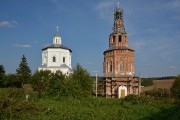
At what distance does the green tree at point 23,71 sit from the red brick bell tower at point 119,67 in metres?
16.6

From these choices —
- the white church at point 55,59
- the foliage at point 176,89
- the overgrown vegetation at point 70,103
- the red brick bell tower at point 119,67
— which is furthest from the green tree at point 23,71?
the foliage at point 176,89

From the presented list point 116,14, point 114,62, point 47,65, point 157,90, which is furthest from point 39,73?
point 157,90

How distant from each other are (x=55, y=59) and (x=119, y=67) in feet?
41.0

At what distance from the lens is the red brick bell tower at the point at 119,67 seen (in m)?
41.7

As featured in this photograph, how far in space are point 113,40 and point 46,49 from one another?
41.1 ft

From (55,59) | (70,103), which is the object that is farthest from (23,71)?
(70,103)

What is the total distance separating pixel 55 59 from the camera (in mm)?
49844

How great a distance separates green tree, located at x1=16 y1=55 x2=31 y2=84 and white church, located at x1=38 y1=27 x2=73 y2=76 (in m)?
5.18

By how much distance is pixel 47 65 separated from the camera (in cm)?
4981

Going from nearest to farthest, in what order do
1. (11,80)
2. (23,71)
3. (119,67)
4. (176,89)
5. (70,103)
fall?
1. (70,103)
2. (176,89)
3. (119,67)
4. (11,80)
5. (23,71)

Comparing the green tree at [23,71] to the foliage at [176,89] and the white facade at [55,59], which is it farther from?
the foliage at [176,89]

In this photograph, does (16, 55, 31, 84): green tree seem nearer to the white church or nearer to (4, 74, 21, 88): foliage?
→ (4, 74, 21, 88): foliage

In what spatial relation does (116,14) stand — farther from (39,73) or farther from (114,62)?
(39,73)

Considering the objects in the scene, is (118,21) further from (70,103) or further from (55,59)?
(70,103)
